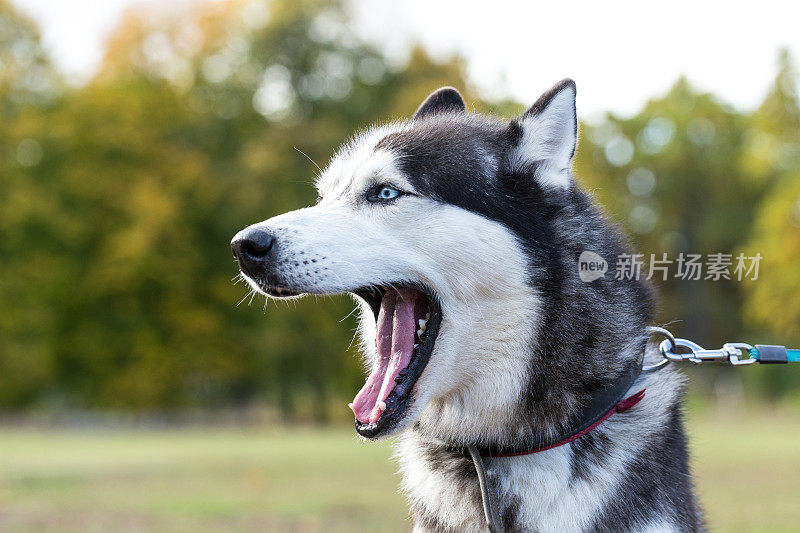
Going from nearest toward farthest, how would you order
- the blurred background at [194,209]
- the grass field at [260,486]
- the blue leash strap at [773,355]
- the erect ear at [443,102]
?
the blue leash strap at [773,355], the erect ear at [443,102], the grass field at [260,486], the blurred background at [194,209]

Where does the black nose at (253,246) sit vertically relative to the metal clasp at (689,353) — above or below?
above

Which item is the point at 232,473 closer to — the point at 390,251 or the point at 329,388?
the point at 390,251

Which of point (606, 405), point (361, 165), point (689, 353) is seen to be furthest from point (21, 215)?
point (606, 405)

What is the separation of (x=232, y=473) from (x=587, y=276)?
12624mm

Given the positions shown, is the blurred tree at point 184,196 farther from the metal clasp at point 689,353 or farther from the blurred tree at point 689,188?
the metal clasp at point 689,353

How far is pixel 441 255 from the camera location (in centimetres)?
379

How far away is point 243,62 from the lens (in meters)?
35.4

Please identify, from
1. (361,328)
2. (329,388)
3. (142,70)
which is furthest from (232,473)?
(142,70)

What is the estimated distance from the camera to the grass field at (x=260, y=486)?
9867mm

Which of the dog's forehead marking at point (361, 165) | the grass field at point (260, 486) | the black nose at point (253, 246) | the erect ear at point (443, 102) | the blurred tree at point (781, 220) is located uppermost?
the blurred tree at point (781, 220)

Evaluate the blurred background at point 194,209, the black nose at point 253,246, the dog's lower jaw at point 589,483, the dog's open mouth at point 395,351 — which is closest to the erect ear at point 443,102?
the dog's open mouth at point 395,351

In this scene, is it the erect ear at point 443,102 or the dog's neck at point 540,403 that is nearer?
the dog's neck at point 540,403

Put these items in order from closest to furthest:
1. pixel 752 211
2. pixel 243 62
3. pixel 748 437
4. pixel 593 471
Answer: pixel 593 471
pixel 748 437
pixel 243 62
pixel 752 211

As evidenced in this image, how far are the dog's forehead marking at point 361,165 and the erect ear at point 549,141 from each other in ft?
1.74
